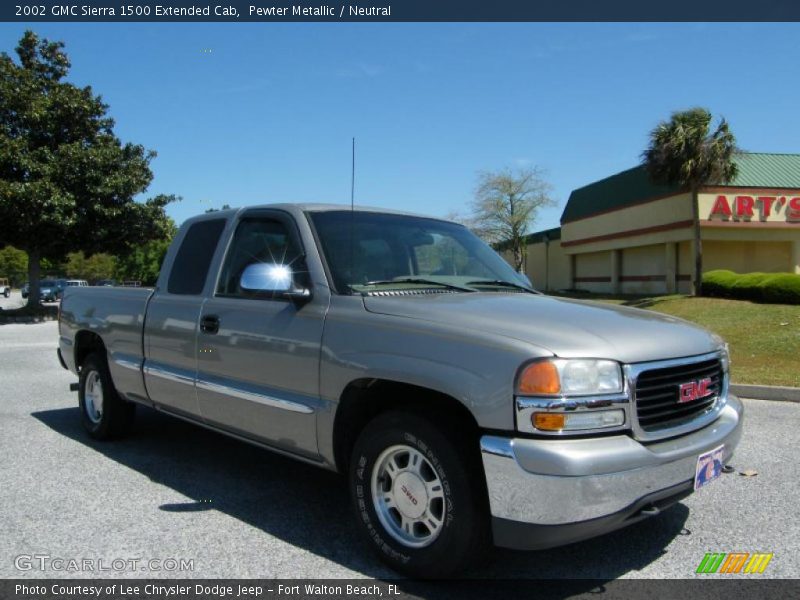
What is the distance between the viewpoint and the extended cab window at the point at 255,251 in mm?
4133

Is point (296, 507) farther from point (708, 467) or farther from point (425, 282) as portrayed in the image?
point (708, 467)

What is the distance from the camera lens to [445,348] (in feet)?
9.89

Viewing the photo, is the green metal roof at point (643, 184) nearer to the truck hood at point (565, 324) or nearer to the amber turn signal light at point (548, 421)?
the truck hood at point (565, 324)

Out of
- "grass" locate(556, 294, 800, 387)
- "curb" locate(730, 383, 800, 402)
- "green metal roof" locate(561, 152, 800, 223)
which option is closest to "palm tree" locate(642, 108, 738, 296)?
"green metal roof" locate(561, 152, 800, 223)

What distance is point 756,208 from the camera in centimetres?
3228

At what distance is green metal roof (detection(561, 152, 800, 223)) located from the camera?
33.1 metres

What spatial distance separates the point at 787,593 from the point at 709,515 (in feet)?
3.31

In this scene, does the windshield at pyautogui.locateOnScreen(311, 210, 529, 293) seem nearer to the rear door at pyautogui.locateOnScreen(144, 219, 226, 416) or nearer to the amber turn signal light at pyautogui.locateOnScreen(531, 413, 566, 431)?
the rear door at pyautogui.locateOnScreen(144, 219, 226, 416)

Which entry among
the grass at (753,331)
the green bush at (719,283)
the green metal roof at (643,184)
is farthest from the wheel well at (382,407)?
the green metal roof at (643,184)

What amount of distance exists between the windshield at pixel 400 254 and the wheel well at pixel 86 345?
3.03 metres

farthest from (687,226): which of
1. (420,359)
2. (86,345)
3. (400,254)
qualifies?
(420,359)

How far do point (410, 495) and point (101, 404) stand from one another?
3859mm

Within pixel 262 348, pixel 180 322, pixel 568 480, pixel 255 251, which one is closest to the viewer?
pixel 568 480

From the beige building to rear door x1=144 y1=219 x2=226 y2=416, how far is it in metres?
31.6
